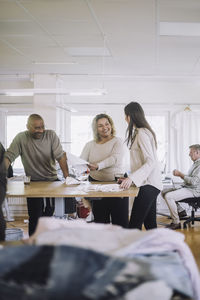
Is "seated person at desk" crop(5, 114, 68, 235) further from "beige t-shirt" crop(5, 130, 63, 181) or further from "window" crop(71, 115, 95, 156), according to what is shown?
"window" crop(71, 115, 95, 156)

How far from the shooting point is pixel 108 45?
434 centimetres

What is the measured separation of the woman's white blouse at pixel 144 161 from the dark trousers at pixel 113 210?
0.31 meters

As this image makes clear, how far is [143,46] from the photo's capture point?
4375 mm

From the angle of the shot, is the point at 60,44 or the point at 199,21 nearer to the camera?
the point at 199,21

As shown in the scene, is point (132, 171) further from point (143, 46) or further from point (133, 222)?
point (143, 46)

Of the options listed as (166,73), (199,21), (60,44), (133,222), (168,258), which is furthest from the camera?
(166,73)

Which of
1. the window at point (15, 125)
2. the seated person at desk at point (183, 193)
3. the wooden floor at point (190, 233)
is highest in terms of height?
the window at point (15, 125)

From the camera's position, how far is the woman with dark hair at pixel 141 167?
2.61 metres

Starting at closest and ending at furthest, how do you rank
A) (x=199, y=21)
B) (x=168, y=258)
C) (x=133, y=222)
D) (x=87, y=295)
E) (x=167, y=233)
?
(x=87, y=295) < (x=168, y=258) < (x=167, y=233) < (x=133, y=222) < (x=199, y=21)

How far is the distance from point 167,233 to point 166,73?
527 cm

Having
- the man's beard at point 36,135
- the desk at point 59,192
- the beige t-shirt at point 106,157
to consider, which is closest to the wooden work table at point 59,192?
the desk at point 59,192

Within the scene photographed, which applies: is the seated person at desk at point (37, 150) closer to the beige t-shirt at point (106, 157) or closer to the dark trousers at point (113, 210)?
the beige t-shirt at point (106, 157)

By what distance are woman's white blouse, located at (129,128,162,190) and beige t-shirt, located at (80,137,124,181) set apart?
384 millimetres

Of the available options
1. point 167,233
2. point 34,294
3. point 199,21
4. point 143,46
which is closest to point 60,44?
point 143,46
